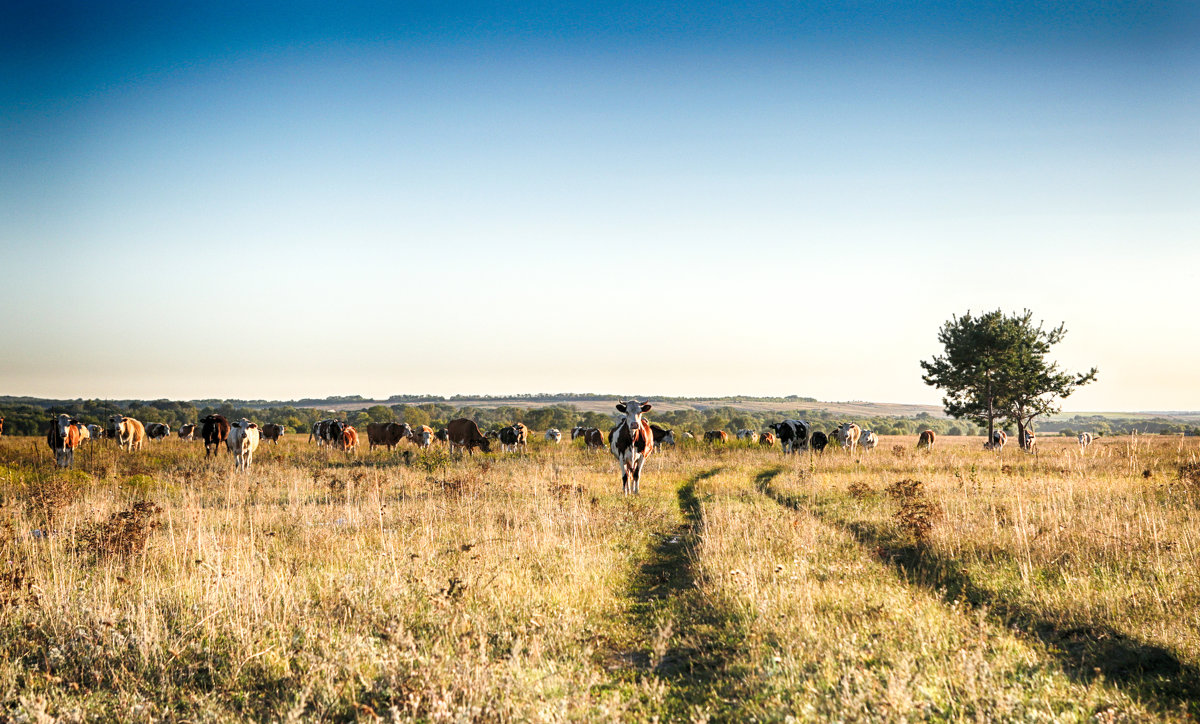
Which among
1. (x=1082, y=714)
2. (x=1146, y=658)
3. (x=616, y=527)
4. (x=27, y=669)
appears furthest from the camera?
(x=616, y=527)

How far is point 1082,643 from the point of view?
261 inches

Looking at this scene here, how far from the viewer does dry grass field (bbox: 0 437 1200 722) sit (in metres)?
5.06

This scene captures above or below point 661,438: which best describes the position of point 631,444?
above

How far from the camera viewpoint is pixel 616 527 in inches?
484

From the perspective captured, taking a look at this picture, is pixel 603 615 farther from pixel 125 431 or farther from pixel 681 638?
pixel 125 431

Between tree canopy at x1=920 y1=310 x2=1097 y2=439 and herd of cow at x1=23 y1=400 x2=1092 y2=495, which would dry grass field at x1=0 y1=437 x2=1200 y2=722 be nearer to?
herd of cow at x1=23 y1=400 x2=1092 y2=495

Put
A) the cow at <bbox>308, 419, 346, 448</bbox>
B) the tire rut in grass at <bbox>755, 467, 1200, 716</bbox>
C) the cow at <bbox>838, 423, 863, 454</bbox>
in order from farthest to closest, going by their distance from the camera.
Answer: the cow at <bbox>838, 423, 863, 454</bbox>, the cow at <bbox>308, 419, 346, 448</bbox>, the tire rut in grass at <bbox>755, 467, 1200, 716</bbox>

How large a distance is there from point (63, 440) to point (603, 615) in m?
26.5

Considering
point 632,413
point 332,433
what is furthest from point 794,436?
point 332,433

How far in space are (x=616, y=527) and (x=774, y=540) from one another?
2.95m

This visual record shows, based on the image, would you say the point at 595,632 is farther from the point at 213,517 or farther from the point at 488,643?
the point at 213,517

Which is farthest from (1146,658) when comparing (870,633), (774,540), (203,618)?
(203,618)

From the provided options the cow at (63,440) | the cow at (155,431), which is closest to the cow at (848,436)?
the cow at (63,440)

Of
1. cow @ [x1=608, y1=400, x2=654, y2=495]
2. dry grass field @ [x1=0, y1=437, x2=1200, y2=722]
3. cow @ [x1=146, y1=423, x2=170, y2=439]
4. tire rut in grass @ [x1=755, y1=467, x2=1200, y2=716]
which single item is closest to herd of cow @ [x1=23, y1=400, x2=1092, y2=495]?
cow @ [x1=608, y1=400, x2=654, y2=495]
